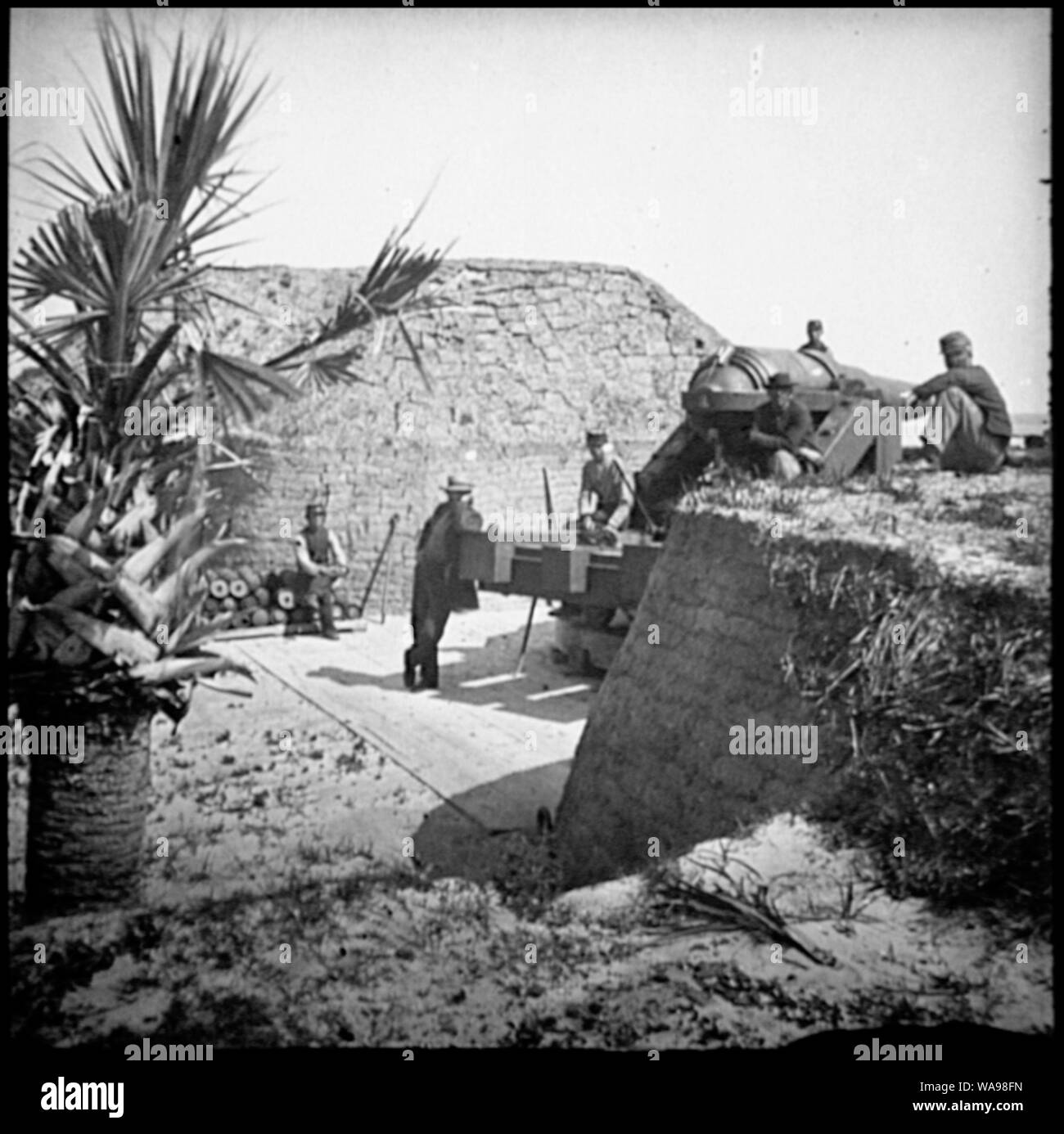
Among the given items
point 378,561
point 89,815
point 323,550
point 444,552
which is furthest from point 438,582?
point 89,815

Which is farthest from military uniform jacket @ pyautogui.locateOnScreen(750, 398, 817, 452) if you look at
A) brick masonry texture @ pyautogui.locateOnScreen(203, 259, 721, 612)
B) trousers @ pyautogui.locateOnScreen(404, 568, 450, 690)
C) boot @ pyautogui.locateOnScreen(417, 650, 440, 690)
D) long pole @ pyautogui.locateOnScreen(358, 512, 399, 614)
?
boot @ pyautogui.locateOnScreen(417, 650, 440, 690)

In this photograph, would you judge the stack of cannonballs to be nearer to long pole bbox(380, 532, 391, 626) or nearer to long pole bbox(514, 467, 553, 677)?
long pole bbox(380, 532, 391, 626)

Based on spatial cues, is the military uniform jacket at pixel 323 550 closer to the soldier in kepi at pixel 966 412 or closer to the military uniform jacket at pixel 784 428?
the military uniform jacket at pixel 784 428

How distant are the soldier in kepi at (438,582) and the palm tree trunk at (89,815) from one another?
4.93 ft

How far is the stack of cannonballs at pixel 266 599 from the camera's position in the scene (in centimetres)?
454

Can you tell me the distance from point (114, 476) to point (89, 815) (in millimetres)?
1241

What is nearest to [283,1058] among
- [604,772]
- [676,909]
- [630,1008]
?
[630,1008]

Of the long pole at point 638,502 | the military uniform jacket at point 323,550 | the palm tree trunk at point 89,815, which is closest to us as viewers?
the palm tree trunk at point 89,815

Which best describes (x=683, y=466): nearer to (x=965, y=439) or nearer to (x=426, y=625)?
(x=965, y=439)

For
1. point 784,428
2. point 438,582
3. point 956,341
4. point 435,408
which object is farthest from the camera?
point 435,408

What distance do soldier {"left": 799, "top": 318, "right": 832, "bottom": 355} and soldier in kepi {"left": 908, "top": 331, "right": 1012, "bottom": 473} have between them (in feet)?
1.60

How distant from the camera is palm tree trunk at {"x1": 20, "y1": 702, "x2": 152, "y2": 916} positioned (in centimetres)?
407

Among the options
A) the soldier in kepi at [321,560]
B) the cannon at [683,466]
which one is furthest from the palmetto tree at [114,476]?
the cannon at [683,466]

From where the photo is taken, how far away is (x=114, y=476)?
397 centimetres
